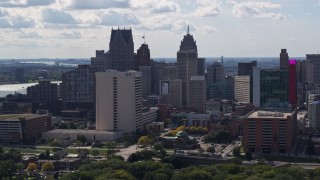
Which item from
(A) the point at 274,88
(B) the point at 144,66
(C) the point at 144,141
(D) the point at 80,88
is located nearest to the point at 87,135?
(C) the point at 144,141

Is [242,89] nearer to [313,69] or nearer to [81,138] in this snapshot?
[313,69]

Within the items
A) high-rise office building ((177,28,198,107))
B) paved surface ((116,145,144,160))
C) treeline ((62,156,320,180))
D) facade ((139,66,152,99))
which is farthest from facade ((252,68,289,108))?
facade ((139,66,152,99))

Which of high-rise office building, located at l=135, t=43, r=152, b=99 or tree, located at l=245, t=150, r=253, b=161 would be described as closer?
tree, located at l=245, t=150, r=253, b=161

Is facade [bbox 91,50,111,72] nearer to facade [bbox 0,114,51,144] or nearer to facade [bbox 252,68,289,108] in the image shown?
facade [bbox 0,114,51,144]

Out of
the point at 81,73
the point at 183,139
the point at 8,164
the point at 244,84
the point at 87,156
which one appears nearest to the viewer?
the point at 8,164

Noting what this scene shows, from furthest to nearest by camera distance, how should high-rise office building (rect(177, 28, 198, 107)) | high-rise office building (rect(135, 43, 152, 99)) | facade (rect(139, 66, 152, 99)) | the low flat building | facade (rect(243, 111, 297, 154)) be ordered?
high-rise office building (rect(135, 43, 152, 99)) < facade (rect(139, 66, 152, 99)) < high-rise office building (rect(177, 28, 198, 107)) < the low flat building < facade (rect(243, 111, 297, 154))

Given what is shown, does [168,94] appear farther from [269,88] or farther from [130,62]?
[269,88]

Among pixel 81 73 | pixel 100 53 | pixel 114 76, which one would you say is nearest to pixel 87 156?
pixel 114 76

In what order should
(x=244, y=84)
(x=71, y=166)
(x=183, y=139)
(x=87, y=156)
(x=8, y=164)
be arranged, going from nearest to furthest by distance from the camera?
(x=8, y=164) → (x=71, y=166) → (x=87, y=156) → (x=183, y=139) → (x=244, y=84)
